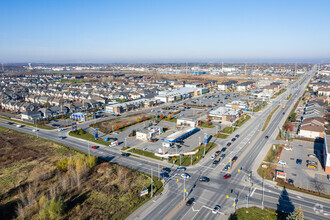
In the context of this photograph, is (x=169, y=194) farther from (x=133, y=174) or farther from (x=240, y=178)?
(x=240, y=178)

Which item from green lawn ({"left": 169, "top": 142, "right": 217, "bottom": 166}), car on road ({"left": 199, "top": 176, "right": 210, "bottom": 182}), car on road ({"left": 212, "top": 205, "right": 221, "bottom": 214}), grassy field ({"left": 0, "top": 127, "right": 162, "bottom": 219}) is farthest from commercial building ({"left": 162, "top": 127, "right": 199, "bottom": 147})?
car on road ({"left": 212, "top": 205, "right": 221, "bottom": 214})

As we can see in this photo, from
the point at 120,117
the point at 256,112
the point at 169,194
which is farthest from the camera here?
the point at 256,112

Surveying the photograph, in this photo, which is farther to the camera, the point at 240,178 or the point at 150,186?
the point at 240,178

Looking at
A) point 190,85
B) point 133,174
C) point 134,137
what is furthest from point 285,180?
point 190,85

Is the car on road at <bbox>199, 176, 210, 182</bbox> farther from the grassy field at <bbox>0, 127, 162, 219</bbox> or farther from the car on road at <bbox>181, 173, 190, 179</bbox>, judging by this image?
the grassy field at <bbox>0, 127, 162, 219</bbox>

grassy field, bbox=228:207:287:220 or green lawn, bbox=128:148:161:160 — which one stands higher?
green lawn, bbox=128:148:161:160

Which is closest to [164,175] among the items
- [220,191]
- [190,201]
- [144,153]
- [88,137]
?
[190,201]

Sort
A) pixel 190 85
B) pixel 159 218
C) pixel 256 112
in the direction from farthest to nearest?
pixel 190 85 < pixel 256 112 < pixel 159 218
